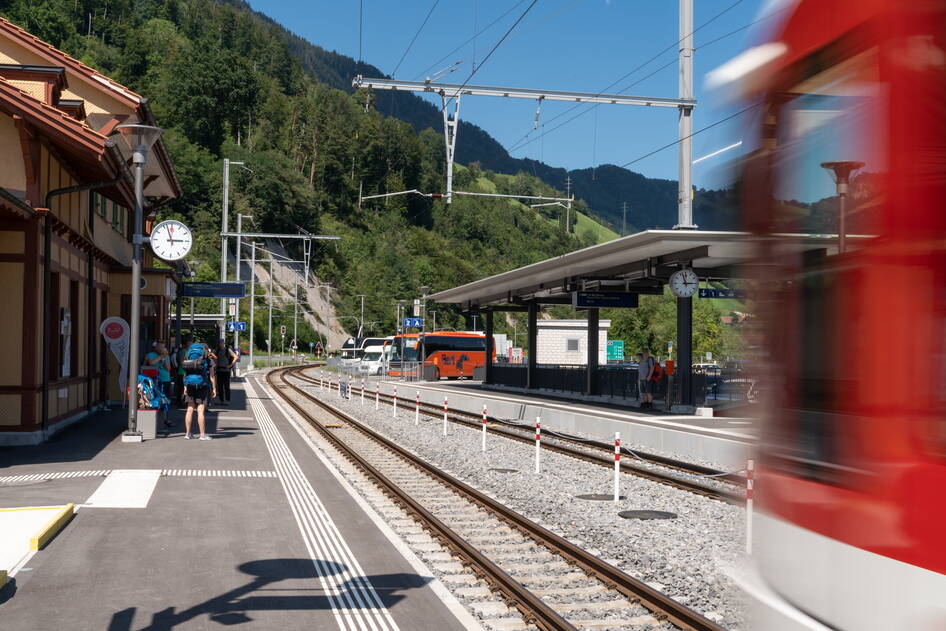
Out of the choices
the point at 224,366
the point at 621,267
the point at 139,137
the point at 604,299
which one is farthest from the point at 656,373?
the point at 139,137

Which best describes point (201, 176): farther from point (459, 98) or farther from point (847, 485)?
point (847, 485)

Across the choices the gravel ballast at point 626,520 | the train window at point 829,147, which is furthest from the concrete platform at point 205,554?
the train window at point 829,147

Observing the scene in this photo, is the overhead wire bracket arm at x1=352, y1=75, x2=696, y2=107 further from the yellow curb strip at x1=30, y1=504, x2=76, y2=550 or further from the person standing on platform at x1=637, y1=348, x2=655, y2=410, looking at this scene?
the yellow curb strip at x1=30, y1=504, x2=76, y2=550

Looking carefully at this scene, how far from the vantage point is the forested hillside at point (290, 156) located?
10694cm

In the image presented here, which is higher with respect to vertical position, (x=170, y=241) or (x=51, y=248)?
(x=170, y=241)

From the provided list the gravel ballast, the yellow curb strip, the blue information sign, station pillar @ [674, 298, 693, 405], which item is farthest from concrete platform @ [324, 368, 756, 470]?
the blue information sign

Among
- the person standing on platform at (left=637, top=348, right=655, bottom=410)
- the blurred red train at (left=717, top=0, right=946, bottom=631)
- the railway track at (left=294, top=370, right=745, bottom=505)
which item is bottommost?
the railway track at (left=294, top=370, right=745, bottom=505)

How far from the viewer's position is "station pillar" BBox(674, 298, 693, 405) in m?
26.0

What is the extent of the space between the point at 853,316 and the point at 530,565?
5.42m

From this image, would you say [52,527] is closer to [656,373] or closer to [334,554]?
[334,554]

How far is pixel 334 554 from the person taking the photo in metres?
8.77

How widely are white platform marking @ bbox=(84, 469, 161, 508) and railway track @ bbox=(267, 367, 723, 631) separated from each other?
2.97 meters

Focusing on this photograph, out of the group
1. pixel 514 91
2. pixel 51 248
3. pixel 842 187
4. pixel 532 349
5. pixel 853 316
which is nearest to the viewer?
pixel 853 316

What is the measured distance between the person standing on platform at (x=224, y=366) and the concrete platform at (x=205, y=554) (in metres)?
12.7
